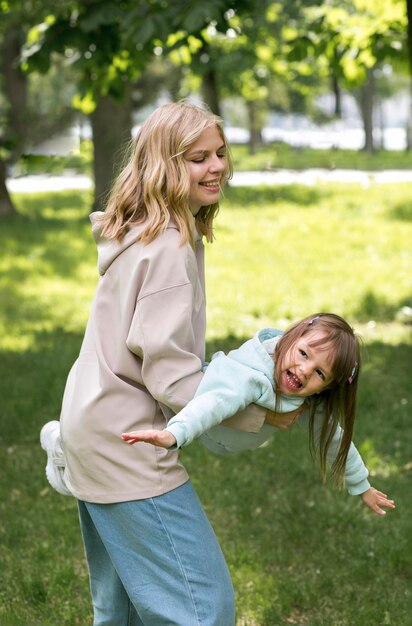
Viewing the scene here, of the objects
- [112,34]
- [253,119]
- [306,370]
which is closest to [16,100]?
[253,119]

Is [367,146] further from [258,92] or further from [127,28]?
[127,28]

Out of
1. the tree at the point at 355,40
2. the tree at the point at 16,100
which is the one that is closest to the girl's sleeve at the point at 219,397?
the tree at the point at 16,100

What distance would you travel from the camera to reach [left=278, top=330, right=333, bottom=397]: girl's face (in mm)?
2537

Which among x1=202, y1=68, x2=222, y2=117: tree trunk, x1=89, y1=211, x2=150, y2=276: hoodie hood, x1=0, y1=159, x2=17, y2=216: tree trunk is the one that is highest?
x1=89, y1=211, x2=150, y2=276: hoodie hood

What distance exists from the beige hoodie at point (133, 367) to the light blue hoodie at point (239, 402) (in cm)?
7

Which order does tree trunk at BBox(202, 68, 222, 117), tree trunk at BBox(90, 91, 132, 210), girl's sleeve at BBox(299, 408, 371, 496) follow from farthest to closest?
tree trunk at BBox(202, 68, 222, 117)
tree trunk at BBox(90, 91, 132, 210)
girl's sleeve at BBox(299, 408, 371, 496)

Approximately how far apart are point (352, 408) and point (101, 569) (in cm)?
83

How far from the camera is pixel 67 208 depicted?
16266 millimetres

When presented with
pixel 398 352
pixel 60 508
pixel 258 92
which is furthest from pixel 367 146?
pixel 60 508

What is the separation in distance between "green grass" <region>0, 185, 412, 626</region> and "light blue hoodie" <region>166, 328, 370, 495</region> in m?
1.15

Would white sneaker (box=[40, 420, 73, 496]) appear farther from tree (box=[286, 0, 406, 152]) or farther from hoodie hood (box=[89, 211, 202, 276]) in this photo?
tree (box=[286, 0, 406, 152])

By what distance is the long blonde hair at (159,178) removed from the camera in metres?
2.55

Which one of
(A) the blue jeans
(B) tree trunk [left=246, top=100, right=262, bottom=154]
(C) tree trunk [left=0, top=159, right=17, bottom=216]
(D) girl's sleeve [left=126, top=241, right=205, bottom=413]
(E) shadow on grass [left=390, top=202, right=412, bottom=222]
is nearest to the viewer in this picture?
(D) girl's sleeve [left=126, top=241, right=205, bottom=413]

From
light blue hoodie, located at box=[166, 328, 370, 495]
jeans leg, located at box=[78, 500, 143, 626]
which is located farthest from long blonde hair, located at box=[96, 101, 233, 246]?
jeans leg, located at box=[78, 500, 143, 626]
